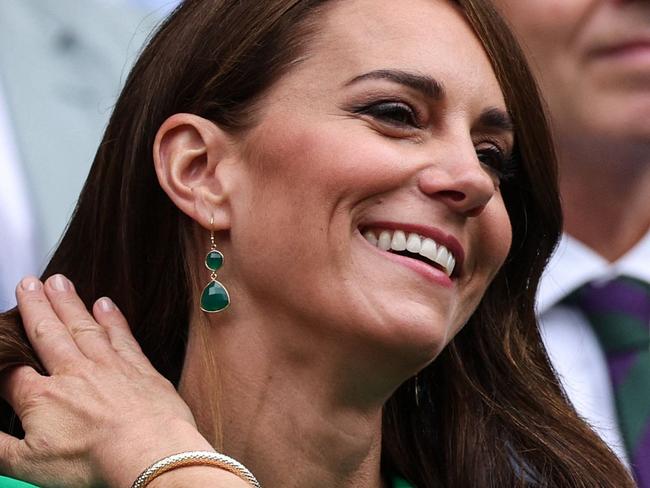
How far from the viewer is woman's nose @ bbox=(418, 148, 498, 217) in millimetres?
2840

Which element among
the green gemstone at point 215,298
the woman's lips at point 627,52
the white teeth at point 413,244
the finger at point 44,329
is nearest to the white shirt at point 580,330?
the woman's lips at point 627,52

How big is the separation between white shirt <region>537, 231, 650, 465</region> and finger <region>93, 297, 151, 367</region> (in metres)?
0.92

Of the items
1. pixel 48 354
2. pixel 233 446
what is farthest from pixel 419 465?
pixel 48 354

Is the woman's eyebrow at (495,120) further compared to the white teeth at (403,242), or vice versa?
the woman's eyebrow at (495,120)

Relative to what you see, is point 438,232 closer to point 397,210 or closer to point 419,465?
point 397,210

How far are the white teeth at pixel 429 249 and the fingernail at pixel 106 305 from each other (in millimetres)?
631

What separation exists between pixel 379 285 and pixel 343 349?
13 centimetres

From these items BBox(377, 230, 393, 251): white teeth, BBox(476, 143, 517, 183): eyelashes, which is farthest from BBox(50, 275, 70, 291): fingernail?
BBox(476, 143, 517, 183): eyelashes

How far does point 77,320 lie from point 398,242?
2.08ft

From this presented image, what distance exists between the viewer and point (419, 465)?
11.0 feet

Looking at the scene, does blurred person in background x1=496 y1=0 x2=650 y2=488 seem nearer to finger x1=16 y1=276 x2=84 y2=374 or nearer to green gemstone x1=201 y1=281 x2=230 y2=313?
green gemstone x1=201 y1=281 x2=230 y2=313

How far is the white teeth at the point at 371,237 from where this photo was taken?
2857 millimetres

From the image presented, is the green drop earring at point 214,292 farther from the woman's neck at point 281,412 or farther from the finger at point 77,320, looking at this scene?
the finger at point 77,320

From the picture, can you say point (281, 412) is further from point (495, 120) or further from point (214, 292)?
point (495, 120)
